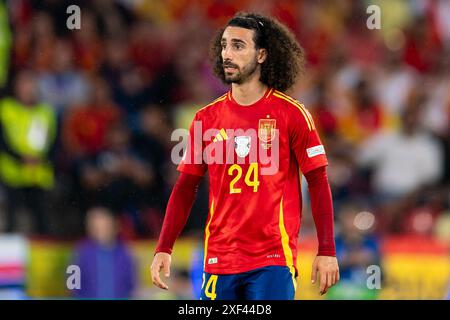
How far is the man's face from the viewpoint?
5.94 metres

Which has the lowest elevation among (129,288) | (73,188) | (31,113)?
(129,288)

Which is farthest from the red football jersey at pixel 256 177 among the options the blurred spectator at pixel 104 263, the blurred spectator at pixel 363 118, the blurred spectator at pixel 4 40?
the blurred spectator at pixel 4 40

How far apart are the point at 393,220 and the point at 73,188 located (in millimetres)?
3167

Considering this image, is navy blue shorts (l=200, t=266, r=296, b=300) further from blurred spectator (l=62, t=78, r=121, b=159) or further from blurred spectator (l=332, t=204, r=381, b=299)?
blurred spectator (l=62, t=78, r=121, b=159)

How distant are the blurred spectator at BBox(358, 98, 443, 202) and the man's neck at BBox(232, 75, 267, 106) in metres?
4.75

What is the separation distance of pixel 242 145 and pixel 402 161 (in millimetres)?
5002

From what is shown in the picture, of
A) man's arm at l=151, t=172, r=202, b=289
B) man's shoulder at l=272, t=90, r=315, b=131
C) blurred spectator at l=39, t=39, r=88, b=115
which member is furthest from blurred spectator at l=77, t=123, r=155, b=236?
man's shoulder at l=272, t=90, r=315, b=131

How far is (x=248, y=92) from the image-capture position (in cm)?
600

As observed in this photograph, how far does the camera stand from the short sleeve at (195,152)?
6.05m

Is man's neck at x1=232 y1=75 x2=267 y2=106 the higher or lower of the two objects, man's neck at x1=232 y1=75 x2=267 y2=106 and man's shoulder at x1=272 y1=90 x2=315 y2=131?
the higher

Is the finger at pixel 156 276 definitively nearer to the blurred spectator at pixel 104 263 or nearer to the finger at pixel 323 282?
the finger at pixel 323 282
